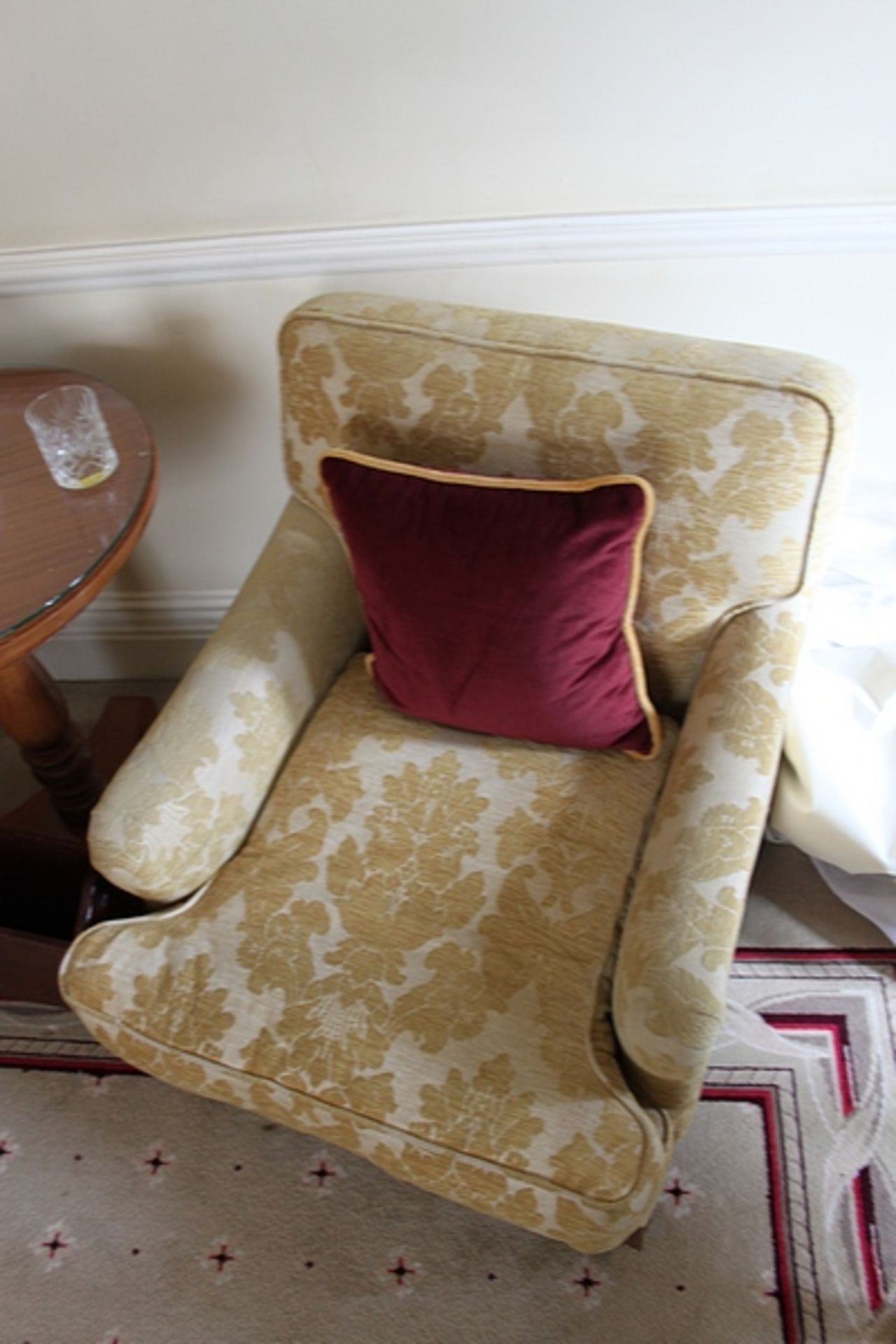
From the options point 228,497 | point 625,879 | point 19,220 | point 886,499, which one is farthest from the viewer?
point 228,497

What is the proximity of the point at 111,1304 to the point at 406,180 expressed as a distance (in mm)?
1422

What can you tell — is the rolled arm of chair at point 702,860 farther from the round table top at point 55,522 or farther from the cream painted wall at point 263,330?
the round table top at point 55,522

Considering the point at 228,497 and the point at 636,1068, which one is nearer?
the point at 636,1068

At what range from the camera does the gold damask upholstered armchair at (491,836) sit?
976 millimetres

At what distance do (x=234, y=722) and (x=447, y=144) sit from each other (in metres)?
0.74

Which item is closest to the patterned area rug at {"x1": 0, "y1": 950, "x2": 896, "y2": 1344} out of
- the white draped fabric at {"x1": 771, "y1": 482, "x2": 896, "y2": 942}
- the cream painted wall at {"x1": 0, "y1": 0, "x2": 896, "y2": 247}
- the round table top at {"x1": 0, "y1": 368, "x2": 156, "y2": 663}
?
the white draped fabric at {"x1": 771, "y1": 482, "x2": 896, "y2": 942}

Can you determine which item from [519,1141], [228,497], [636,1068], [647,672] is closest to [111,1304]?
[519,1141]

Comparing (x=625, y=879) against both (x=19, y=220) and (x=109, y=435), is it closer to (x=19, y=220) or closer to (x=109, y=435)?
(x=109, y=435)

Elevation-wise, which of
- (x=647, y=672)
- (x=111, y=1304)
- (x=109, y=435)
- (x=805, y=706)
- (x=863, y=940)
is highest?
(x=109, y=435)

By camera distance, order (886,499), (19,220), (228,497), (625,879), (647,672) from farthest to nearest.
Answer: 1. (228,497)
2. (886,499)
3. (19,220)
4. (647,672)
5. (625,879)

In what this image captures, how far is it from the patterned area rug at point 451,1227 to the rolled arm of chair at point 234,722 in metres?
0.44

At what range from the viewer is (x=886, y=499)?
4.82 feet

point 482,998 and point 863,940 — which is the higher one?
point 482,998

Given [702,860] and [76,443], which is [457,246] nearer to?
[76,443]
